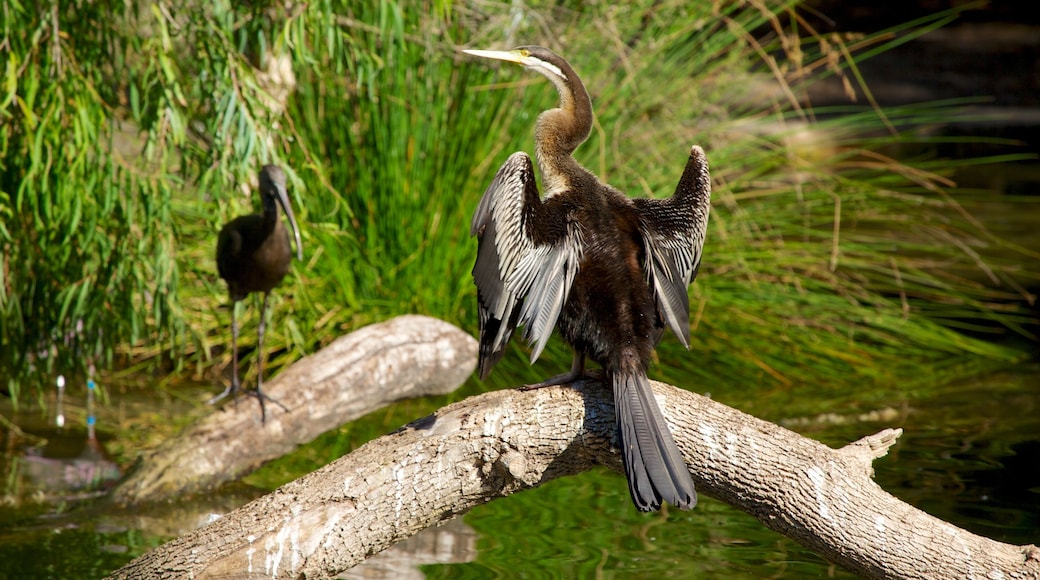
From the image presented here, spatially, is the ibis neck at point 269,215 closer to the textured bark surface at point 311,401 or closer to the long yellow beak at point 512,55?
the textured bark surface at point 311,401

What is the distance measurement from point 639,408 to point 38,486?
279cm

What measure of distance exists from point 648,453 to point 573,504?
1.88 m

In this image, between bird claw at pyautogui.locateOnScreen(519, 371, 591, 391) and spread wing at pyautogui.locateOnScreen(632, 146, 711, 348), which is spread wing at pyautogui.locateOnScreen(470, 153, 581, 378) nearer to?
bird claw at pyautogui.locateOnScreen(519, 371, 591, 391)

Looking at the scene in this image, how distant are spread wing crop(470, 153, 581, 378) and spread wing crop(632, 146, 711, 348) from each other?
0.20 m

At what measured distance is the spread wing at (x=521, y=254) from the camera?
254 cm

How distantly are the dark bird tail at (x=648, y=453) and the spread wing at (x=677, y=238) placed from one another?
0.92 ft

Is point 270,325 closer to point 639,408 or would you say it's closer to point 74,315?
point 74,315

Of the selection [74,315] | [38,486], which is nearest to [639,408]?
[74,315]

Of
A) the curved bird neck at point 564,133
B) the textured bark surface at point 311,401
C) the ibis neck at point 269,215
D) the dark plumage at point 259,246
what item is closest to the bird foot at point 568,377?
the curved bird neck at point 564,133

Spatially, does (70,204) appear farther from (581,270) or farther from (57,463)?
(581,270)

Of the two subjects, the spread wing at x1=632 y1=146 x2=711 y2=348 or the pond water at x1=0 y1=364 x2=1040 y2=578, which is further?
the pond water at x1=0 y1=364 x2=1040 y2=578

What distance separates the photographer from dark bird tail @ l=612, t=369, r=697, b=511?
2256mm

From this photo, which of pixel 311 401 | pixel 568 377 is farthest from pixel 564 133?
pixel 311 401

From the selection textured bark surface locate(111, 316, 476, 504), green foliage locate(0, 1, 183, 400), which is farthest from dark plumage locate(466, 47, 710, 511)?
green foliage locate(0, 1, 183, 400)
